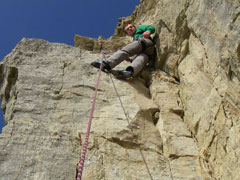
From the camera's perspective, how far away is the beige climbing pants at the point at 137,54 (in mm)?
6602

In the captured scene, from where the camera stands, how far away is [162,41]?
6676 mm

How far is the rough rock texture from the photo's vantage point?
389 cm

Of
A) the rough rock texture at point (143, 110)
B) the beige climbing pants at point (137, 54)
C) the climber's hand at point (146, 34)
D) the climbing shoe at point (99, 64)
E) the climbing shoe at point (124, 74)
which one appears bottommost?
the rough rock texture at point (143, 110)

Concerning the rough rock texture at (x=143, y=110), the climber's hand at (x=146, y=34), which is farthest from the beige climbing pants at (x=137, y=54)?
the rough rock texture at (x=143, y=110)

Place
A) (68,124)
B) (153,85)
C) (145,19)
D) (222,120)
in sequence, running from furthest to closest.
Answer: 1. (145,19)
2. (153,85)
3. (68,124)
4. (222,120)

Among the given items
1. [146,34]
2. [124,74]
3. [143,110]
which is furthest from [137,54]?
[143,110]

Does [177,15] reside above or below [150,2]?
below

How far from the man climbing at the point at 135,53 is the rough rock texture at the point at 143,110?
0.23 metres

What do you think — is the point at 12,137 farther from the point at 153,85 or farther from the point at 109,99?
the point at 153,85

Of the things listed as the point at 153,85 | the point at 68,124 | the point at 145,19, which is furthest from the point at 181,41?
the point at 145,19

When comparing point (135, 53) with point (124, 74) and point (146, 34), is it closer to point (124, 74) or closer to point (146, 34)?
point (146, 34)

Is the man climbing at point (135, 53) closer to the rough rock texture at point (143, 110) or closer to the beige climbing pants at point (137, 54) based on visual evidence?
the beige climbing pants at point (137, 54)

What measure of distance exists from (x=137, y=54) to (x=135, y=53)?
0.27 ft

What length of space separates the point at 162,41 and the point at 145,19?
270 cm
